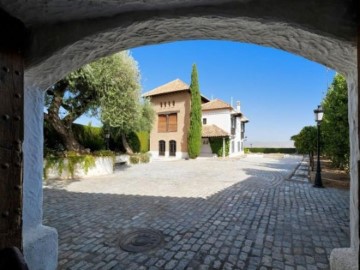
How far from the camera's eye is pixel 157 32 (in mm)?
2275

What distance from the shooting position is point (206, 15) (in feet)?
6.33

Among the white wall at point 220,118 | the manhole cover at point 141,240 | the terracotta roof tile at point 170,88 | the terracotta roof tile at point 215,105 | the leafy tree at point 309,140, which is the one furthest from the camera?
the terracotta roof tile at point 215,105

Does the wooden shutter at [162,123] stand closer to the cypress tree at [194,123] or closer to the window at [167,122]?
the window at [167,122]

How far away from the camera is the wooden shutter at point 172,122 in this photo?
3114 centimetres

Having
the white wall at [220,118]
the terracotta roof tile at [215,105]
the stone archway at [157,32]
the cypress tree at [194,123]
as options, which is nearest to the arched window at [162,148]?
the cypress tree at [194,123]

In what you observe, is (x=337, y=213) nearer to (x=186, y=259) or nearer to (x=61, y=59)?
(x=186, y=259)

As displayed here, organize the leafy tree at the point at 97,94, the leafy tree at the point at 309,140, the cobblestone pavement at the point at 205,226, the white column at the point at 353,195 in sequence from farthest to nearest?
1. the leafy tree at the point at 309,140
2. the leafy tree at the point at 97,94
3. the cobblestone pavement at the point at 205,226
4. the white column at the point at 353,195

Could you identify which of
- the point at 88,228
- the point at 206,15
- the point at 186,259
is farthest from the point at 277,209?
the point at 206,15

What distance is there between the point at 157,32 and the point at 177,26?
22 centimetres

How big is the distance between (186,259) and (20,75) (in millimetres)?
3273

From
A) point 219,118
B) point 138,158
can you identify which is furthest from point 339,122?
point 219,118

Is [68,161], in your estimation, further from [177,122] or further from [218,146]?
[218,146]

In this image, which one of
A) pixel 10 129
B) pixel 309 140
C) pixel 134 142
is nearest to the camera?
pixel 10 129

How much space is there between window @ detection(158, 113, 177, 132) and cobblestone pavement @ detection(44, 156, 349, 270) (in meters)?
22.5
